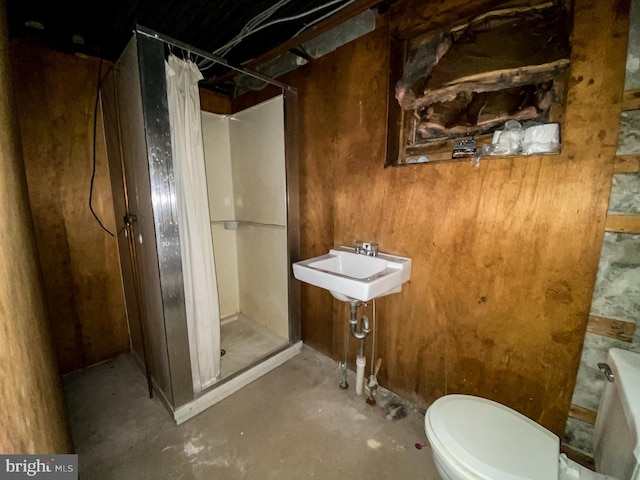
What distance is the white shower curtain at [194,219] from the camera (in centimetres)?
143

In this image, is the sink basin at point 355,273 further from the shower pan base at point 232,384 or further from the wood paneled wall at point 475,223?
the shower pan base at point 232,384

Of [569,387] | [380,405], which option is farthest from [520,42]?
[380,405]

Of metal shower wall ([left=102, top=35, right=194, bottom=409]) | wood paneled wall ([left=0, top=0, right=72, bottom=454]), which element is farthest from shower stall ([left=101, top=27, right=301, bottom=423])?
wood paneled wall ([left=0, top=0, right=72, bottom=454])

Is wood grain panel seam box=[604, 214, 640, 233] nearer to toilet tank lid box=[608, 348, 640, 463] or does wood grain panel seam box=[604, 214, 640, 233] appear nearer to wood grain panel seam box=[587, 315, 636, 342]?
wood grain panel seam box=[587, 315, 636, 342]

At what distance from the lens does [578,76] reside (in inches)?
40.0

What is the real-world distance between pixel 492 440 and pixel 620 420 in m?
0.41

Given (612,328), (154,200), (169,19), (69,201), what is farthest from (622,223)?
(69,201)

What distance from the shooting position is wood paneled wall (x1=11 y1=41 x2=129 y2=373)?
5.53 ft

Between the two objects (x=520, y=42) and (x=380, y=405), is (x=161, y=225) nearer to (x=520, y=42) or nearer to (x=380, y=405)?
(x=380, y=405)

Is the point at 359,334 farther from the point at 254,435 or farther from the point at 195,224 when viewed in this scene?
the point at 195,224

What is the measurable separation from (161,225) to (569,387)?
2106mm

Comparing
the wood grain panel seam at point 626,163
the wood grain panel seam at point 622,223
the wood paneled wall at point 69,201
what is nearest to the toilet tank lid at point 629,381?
the wood grain panel seam at point 622,223

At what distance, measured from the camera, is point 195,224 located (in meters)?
1.53

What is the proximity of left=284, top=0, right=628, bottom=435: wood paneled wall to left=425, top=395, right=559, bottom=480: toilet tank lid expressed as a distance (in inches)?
14.2
